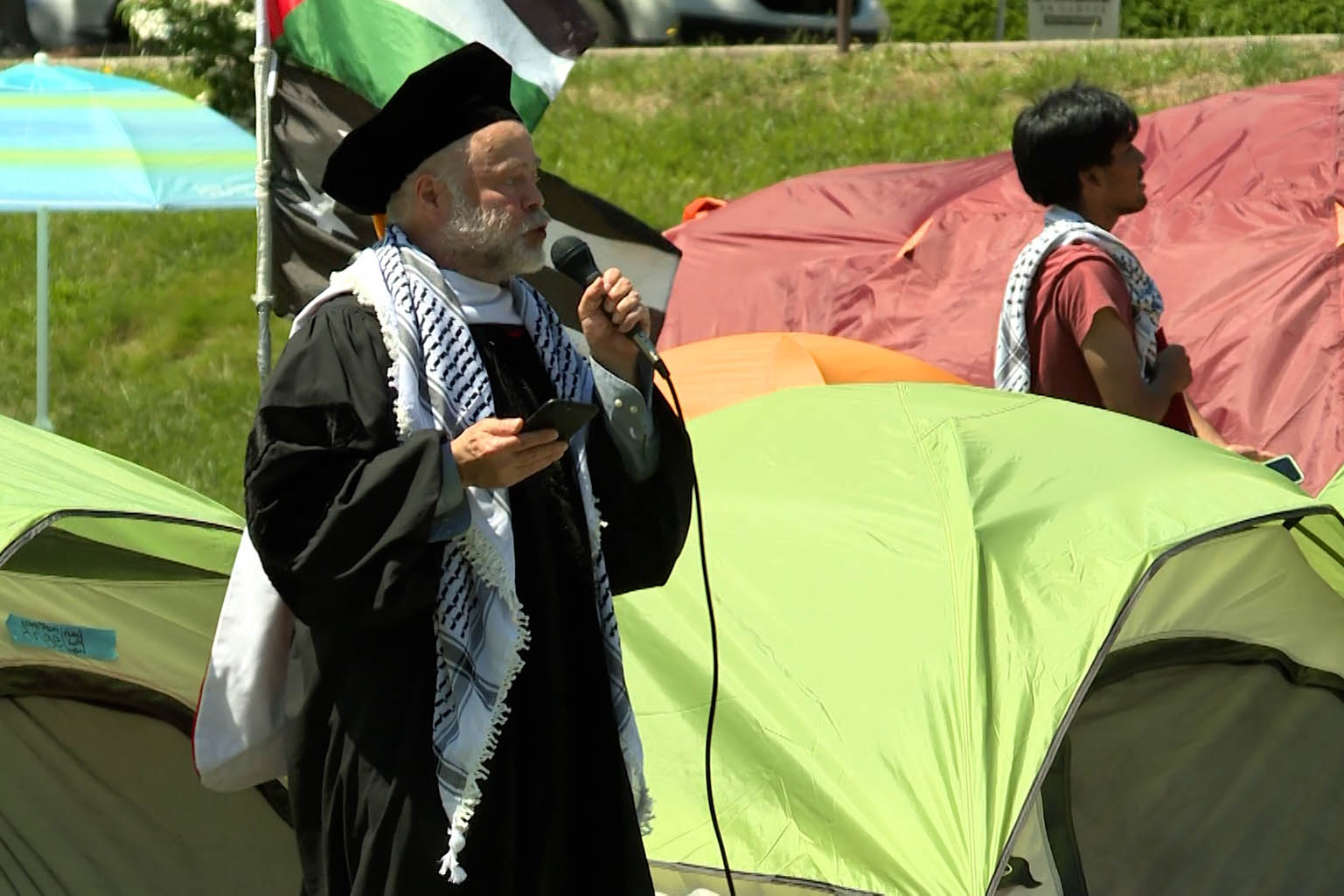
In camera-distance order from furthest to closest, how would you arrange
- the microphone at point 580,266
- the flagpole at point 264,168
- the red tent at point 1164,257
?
the red tent at point 1164,257 → the flagpole at point 264,168 → the microphone at point 580,266

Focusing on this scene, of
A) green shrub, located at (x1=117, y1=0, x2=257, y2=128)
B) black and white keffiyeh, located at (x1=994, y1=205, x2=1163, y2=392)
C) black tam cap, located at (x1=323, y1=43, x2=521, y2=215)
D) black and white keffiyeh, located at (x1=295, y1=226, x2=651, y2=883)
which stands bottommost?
green shrub, located at (x1=117, y1=0, x2=257, y2=128)

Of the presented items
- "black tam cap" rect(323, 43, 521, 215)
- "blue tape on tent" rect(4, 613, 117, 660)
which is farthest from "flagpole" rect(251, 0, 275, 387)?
"black tam cap" rect(323, 43, 521, 215)

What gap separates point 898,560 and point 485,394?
4.81 ft

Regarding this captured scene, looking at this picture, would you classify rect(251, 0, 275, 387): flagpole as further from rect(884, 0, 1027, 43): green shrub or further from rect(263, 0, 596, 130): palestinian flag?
rect(884, 0, 1027, 43): green shrub

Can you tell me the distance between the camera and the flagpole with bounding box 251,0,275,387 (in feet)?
18.4

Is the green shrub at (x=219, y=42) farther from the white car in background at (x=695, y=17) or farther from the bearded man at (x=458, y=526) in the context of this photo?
the bearded man at (x=458, y=526)

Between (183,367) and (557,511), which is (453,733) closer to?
(557,511)

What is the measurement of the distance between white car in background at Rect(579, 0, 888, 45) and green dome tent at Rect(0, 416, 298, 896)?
1003 cm

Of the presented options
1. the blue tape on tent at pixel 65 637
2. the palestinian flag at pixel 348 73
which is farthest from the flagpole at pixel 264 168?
the blue tape on tent at pixel 65 637

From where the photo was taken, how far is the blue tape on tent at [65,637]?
366 centimetres

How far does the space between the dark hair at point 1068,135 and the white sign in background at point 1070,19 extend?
343 inches

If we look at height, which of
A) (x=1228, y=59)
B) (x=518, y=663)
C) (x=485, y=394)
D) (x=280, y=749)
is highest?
(x=485, y=394)

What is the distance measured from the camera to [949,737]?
3.49m

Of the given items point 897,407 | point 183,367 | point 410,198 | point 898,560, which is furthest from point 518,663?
point 183,367
